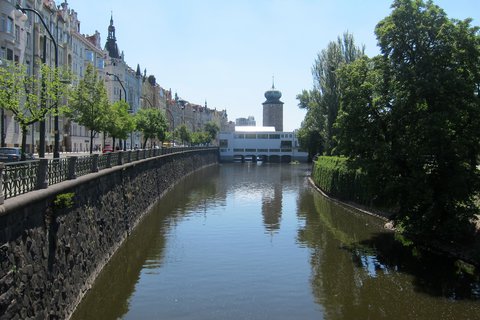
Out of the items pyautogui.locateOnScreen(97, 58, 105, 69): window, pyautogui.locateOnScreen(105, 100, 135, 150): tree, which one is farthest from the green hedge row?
pyautogui.locateOnScreen(97, 58, 105, 69): window

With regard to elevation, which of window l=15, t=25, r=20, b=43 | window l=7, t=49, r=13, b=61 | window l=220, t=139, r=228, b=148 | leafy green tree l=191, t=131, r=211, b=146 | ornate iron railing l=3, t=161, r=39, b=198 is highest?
window l=15, t=25, r=20, b=43

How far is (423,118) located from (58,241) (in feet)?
→ 53.7

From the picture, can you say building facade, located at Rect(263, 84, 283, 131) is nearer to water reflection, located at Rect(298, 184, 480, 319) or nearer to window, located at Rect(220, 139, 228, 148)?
window, located at Rect(220, 139, 228, 148)

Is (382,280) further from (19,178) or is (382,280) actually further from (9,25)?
(9,25)

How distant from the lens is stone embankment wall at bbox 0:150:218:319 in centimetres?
1086

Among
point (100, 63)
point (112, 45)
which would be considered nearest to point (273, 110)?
point (112, 45)

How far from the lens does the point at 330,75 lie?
184 feet

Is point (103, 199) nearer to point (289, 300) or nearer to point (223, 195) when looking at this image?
point (289, 300)

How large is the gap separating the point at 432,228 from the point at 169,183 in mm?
33871

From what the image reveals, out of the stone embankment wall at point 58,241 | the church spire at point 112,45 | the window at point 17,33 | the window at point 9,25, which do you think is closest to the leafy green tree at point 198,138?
the church spire at point 112,45

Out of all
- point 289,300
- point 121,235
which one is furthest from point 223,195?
point 289,300

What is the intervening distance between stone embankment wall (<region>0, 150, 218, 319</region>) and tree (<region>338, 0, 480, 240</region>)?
12331 mm

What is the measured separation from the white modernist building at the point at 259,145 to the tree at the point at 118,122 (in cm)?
8382

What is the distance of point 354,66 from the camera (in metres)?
26.5
